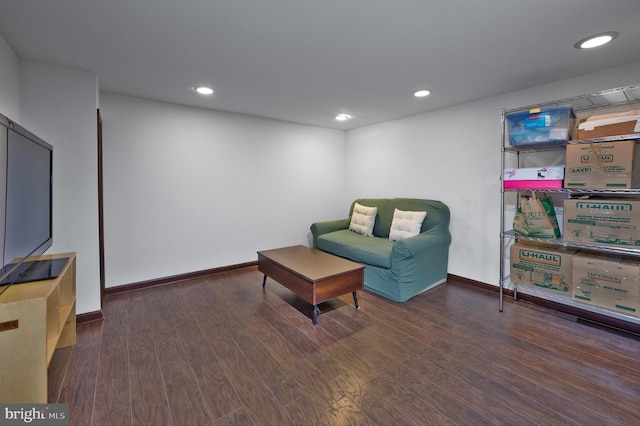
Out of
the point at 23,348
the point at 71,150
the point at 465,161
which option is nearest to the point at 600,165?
the point at 465,161

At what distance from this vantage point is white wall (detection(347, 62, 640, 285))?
2860 mm

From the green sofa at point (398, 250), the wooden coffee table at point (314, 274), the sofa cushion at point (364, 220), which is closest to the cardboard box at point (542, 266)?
the green sofa at point (398, 250)

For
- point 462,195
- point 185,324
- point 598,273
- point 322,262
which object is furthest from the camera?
point 462,195

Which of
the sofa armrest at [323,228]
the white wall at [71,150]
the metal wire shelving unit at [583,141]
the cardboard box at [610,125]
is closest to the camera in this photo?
the cardboard box at [610,125]

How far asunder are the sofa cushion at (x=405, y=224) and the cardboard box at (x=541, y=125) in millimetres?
1271

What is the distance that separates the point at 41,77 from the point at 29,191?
51.1 inches

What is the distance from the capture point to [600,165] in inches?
85.8

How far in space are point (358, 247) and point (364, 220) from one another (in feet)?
2.60

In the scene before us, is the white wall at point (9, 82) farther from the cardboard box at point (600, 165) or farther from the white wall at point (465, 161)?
the cardboard box at point (600, 165)

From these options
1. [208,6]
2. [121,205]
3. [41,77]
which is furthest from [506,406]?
[41,77]

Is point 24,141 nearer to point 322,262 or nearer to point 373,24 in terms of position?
point 373,24

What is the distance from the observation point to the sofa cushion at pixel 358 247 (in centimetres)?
310

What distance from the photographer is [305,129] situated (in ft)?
15.1
